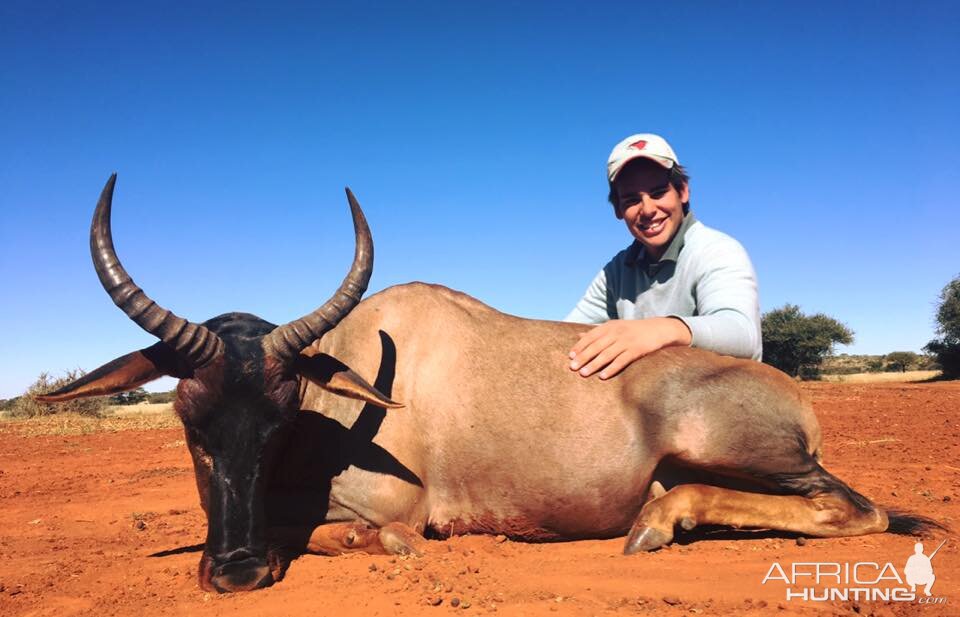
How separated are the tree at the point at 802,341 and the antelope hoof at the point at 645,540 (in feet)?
123

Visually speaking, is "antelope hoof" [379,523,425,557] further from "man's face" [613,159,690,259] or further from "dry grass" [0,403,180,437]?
"dry grass" [0,403,180,437]

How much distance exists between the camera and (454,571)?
3635 millimetres

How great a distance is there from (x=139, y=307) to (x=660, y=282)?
3.83 metres

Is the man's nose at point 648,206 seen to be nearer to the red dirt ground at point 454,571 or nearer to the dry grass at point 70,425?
the red dirt ground at point 454,571

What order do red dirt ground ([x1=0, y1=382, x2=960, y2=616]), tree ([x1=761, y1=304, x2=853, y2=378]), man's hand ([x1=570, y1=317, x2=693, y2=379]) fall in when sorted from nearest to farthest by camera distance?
red dirt ground ([x1=0, y1=382, x2=960, y2=616]) → man's hand ([x1=570, y1=317, x2=693, y2=379]) → tree ([x1=761, y1=304, x2=853, y2=378])

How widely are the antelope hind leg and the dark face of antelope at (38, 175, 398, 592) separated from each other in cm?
188

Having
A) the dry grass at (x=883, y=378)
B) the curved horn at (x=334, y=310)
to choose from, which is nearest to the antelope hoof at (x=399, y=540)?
the curved horn at (x=334, y=310)

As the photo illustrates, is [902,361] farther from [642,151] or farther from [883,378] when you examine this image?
[642,151]

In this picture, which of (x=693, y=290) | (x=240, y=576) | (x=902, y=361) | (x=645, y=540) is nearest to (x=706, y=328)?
(x=693, y=290)

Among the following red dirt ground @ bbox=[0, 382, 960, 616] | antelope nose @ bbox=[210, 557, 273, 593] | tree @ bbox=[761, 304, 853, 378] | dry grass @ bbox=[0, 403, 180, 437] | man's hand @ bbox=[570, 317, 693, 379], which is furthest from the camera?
tree @ bbox=[761, 304, 853, 378]

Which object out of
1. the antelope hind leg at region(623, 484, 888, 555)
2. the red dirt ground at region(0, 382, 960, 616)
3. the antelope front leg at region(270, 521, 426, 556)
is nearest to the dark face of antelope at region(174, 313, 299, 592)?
the red dirt ground at region(0, 382, 960, 616)

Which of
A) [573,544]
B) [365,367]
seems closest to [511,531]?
[573,544]

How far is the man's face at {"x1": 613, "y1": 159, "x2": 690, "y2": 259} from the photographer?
5.50m

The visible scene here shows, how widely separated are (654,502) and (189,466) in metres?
7.62
